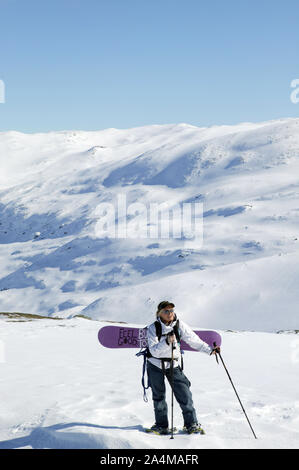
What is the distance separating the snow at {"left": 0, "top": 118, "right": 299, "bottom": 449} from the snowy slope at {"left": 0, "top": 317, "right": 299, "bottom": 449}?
4 centimetres

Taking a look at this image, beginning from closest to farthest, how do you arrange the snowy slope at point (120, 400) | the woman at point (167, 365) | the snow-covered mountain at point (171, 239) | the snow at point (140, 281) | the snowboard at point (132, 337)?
the snowy slope at point (120, 400) < the woman at point (167, 365) < the snowboard at point (132, 337) < the snow at point (140, 281) < the snow-covered mountain at point (171, 239)

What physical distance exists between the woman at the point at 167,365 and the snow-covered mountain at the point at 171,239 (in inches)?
1058

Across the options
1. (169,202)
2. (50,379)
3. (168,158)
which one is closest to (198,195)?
(169,202)

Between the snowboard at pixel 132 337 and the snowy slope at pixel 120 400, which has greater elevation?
the snowboard at pixel 132 337

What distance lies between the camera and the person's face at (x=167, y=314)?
19.2 ft

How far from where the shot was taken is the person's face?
5.84 metres

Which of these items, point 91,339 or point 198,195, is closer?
point 91,339

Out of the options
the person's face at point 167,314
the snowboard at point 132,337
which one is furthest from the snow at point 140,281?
the person's face at point 167,314

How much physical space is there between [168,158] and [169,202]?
2277 cm

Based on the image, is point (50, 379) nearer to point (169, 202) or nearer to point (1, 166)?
point (169, 202)

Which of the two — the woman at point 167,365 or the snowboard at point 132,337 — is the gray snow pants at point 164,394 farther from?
the snowboard at point 132,337

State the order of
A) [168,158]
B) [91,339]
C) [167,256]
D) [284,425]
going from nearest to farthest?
[284,425] → [91,339] → [167,256] → [168,158]

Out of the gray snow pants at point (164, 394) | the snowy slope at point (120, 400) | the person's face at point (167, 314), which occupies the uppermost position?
the person's face at point (167, 314)
